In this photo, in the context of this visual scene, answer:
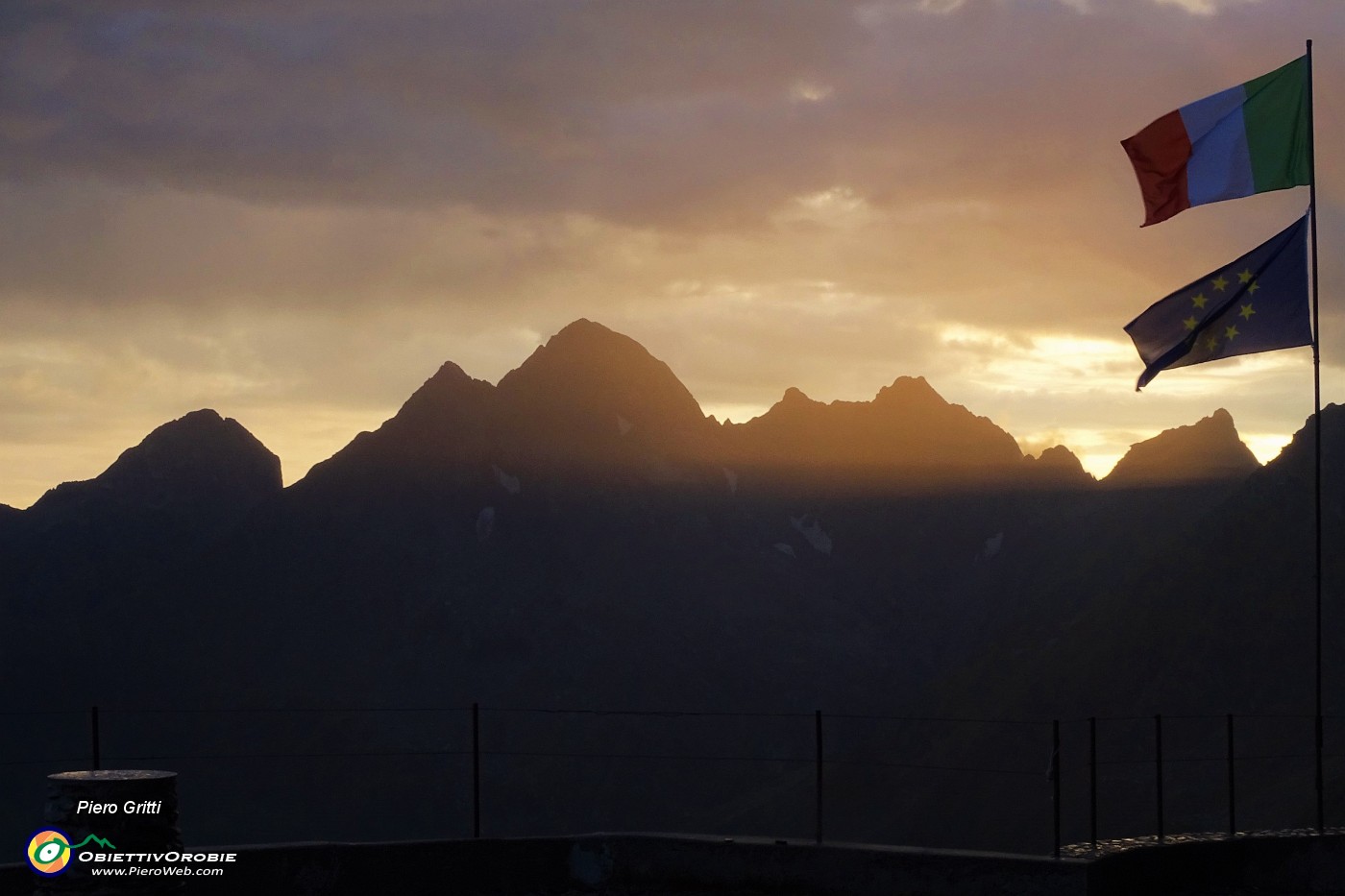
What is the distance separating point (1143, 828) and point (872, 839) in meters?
29.4

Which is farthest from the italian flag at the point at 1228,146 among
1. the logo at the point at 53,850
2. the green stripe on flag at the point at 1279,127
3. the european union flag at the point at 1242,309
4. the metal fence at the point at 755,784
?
the metal fence at the point at 755,784

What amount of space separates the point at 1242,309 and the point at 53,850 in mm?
14189

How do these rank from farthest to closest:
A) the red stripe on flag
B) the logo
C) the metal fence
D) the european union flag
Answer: the metal fence
the red stripe on flag
the european union flag
the logo

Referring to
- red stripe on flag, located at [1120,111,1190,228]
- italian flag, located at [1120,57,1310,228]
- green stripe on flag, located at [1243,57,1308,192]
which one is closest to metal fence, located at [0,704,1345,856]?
red stripe on flag, located at [1120,111,1190,228]

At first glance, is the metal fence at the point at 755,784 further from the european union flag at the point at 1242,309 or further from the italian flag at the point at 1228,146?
the italian flag at the point at 1228,146

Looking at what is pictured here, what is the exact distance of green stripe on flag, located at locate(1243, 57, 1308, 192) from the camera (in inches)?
716

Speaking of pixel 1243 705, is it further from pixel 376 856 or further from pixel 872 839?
pixel 376 856

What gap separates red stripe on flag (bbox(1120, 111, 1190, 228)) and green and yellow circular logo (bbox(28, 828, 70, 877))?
14247 mm

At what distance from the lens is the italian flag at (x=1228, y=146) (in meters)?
18.2

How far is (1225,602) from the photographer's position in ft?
456

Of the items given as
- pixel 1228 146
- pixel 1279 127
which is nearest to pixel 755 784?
pixel 1228 146

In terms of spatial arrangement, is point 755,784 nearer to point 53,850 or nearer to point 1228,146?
point 1228,146

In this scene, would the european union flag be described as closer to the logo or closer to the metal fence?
the logo

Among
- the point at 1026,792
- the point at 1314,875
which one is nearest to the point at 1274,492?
the point at 1026,792
